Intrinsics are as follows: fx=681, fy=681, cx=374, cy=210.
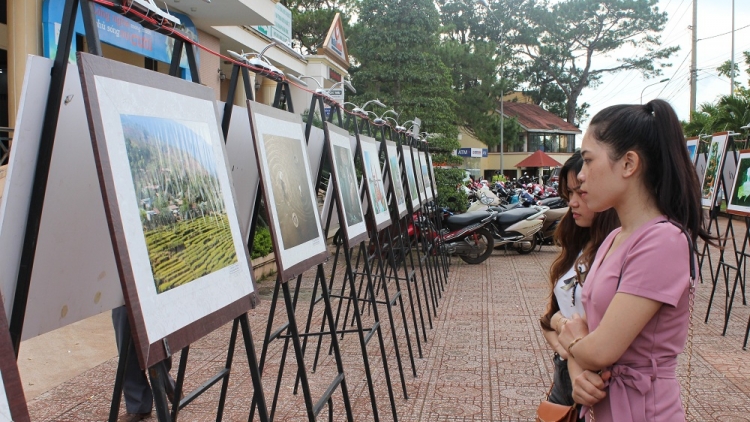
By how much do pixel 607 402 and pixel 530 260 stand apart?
10752 millimetres

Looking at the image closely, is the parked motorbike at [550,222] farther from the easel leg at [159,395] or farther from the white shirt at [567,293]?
the easel leg at [159,395]

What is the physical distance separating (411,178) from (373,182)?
9.62ft

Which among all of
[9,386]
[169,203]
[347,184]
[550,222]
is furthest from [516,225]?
[9,386]

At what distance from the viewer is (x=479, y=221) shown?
11758 mm

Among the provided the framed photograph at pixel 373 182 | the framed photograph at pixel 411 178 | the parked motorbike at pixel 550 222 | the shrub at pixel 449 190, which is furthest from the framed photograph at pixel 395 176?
the parked motorbike at pixel 550 222

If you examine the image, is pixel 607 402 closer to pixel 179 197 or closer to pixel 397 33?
pixel 179 197

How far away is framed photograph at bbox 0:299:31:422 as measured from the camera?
121 cm

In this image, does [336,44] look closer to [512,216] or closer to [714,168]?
[512,216]

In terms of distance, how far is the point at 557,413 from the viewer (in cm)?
215

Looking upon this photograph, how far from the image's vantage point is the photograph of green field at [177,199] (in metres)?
1.91

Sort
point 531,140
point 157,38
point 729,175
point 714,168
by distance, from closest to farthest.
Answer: point 729,175 → point 714,168 → point 157,38 → point 531,140

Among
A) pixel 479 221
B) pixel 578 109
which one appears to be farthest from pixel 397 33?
pixel 578 109

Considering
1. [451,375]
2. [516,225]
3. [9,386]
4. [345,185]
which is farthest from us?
[516,225]

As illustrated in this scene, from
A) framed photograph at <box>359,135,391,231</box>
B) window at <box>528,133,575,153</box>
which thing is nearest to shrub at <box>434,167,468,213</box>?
framed photograph at <box>359,135,391,231</box>
